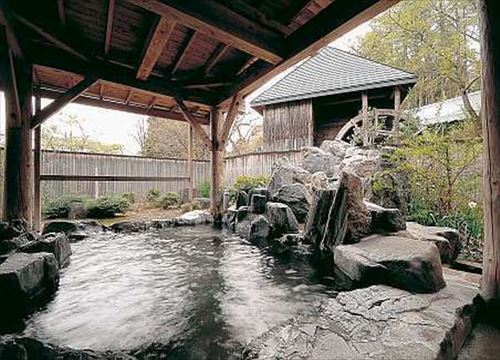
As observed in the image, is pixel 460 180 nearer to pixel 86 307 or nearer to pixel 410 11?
pixel 86 307

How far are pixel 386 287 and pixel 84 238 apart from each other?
5.50m

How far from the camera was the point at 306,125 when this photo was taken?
13156 millimetres

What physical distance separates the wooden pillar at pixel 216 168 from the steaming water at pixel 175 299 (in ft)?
10.1

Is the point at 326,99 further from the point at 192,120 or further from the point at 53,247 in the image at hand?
the point at 53,247

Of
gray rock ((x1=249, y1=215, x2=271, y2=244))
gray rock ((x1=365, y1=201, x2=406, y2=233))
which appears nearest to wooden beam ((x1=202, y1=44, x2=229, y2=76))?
gray rock ((x1=249, y1=215, x2=271, y2=244))

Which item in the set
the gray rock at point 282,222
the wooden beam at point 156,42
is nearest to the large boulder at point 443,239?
the gray rock at point 282,222

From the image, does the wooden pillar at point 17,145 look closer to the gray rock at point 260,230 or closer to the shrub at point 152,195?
the gray rock at point 260,230

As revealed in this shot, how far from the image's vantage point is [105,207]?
322 inches

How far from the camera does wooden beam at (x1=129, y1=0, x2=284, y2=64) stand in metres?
2.99

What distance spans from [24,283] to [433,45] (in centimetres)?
1571

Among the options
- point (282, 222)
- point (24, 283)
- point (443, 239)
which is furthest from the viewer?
point (282, 222)

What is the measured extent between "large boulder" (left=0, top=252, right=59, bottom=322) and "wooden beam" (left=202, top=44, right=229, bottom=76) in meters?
3.93

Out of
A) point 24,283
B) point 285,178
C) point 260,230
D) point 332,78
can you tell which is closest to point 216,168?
point 285,178

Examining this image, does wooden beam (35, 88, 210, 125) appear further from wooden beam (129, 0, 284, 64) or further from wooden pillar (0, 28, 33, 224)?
wooden beam (129, 0, 284, 64)
